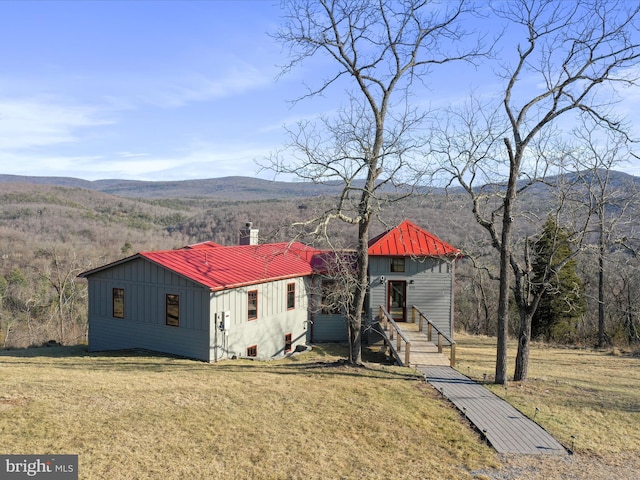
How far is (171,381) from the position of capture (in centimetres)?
1251

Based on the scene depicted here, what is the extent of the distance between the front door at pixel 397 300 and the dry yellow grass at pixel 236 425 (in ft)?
26.3

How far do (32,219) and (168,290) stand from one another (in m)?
81.0

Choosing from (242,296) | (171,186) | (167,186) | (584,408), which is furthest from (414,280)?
(167,186)

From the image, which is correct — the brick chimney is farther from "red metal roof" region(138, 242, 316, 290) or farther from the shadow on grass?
the shadow on grass

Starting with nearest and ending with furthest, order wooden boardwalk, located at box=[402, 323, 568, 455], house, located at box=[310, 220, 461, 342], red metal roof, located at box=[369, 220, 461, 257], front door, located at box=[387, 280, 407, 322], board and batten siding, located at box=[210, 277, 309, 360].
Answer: wooden boardwalk, located at box=[402, 323, 568, 455]
board and batten siding, located at box=[210, 277, 309, 360]
red metal roof, located at box=[369, 220, 461, 257]
house, located at box=[310, 220, 461, 342]
front door, located at box=[387, 280, 407, 322]

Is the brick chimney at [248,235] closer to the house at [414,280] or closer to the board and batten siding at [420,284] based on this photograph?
the house at [414,280]

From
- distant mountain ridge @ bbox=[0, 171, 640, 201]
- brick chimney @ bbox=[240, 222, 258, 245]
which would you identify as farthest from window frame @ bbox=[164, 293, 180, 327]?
distant mountain ridge @ bbox=[0, 171, 640, 201]

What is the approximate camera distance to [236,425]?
950 centimetres

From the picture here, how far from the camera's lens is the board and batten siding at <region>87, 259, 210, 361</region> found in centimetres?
1662

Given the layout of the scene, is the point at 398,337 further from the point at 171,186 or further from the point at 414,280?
the point at 171,186

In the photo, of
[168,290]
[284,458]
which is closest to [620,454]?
[284,458]

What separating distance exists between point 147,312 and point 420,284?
38.4 ft

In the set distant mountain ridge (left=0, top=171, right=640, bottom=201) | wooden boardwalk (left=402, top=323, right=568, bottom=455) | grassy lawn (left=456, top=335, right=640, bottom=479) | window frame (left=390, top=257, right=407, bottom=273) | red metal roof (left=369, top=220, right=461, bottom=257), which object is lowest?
grassy lawn (left=456, top=335, right=640, bottom=479)

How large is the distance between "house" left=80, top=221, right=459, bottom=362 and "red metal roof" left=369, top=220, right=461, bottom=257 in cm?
5
